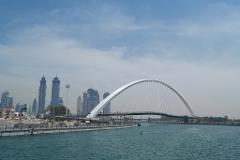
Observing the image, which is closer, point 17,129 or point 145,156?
point 145,156

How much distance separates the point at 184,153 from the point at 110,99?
95.0 m

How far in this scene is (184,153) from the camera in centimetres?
4809

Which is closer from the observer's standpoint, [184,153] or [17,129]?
[184,153]

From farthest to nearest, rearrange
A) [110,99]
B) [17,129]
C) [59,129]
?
[110,99] < [59,129] < [17,129]

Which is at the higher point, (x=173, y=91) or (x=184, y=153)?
(x=173, y=91)

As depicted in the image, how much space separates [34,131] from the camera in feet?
245

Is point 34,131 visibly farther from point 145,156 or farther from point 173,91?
point 173,91

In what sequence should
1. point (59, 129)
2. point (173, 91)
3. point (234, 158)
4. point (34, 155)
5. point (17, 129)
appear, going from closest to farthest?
point (34, 155), point (234, 158), point (17, 129), point (59, 129), point (173, 91)

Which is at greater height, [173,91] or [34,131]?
[173,91]

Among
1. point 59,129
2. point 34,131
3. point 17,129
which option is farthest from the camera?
point 59,129

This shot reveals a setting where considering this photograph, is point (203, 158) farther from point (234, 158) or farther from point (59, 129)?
point (59, 129)

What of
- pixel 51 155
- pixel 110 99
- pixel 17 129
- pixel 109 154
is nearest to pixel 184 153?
pixel 109 154

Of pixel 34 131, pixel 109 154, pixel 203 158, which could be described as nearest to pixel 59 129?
pixel 34 131

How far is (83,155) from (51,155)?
3.74m
